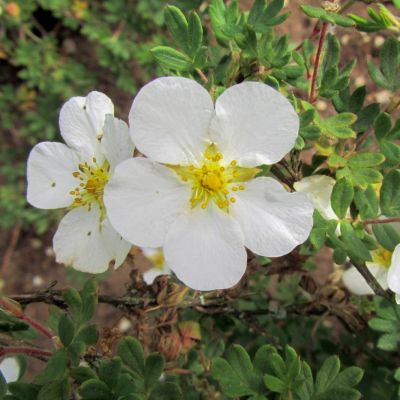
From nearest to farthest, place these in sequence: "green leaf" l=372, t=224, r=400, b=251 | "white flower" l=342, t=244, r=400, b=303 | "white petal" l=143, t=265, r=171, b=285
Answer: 1. "green leaf" l=372, t=224, r=400, b=251
2. "white flower" l=342, t=244, r=400, b=303
3. "white petal" l=143, t=265, r=171, b=285

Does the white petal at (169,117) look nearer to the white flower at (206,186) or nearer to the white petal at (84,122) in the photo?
the white flower at (206,186)

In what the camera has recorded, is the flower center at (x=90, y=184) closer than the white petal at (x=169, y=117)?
No

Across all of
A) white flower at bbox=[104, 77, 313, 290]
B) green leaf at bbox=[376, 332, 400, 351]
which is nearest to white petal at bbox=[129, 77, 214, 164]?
white flower at bbox=[104, 77, 313, 290]

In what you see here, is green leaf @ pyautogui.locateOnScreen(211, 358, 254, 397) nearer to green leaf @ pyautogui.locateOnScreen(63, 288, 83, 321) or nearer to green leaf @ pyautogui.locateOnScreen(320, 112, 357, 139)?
green leaf @ pyautogui.locateOnScreen(63, 288, 83, 321)

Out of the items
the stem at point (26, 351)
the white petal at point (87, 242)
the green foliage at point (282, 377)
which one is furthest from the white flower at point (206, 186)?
the stem at point (26, 351)

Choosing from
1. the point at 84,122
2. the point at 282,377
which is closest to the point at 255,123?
the point at 84,122
